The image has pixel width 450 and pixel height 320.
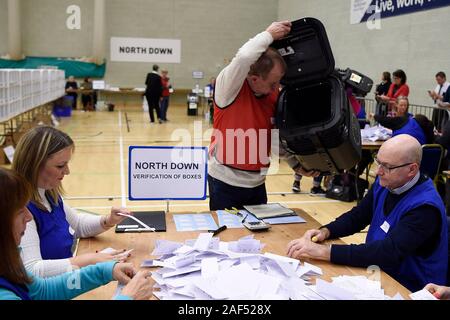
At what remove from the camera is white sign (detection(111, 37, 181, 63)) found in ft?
58.7

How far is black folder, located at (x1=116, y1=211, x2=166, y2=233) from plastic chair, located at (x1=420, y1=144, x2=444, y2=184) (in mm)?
3485

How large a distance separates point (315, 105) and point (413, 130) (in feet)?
10.8

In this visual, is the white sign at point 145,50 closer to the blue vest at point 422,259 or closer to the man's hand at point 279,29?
the man's hand at point 279,29

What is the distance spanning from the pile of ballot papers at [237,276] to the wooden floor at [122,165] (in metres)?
2.58

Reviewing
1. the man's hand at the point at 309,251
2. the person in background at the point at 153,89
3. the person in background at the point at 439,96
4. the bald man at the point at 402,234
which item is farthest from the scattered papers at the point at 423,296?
the person in background at the point at 153,89

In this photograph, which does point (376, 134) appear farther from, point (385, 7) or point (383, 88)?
point (385, 7)

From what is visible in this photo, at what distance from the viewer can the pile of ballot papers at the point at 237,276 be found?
148 cm

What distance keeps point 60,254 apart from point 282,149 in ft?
4.03

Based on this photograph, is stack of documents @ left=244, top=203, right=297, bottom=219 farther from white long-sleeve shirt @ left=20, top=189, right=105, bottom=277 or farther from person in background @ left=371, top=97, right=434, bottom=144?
person in background @ left=371, top=97, right=434, bottom=144

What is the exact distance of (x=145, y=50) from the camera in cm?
1791

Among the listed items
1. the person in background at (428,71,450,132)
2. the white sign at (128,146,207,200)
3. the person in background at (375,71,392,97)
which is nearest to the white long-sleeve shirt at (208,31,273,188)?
the white sign at (128,146,207,200)

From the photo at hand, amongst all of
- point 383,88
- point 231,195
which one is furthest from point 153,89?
point 231,195

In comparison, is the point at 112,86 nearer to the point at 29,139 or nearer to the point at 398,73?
the point at 398,73

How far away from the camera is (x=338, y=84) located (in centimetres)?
222
